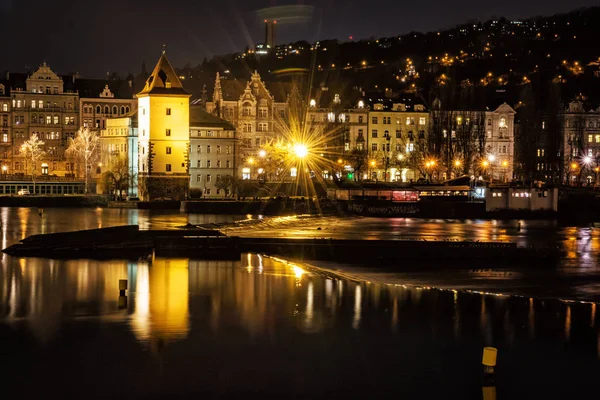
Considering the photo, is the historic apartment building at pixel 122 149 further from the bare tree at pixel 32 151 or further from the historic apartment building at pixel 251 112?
the historic apartment building at pixel 251 112

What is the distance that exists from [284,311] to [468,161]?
8262 cm

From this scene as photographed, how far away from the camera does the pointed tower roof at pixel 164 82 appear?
9256cm

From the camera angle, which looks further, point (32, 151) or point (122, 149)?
point (32, 151)

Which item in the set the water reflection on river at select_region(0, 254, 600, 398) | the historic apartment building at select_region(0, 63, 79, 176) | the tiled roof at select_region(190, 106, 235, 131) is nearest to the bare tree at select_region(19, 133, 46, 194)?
the historic apartment building at select_region(0, 63, 79, 176)

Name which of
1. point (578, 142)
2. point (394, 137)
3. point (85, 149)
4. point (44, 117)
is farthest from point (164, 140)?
point (578, 142)

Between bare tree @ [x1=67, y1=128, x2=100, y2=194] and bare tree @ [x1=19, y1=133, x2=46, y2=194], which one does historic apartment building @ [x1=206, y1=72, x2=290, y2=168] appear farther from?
bare tree @ [x1=19, y1=133, x2=46, y2=194]

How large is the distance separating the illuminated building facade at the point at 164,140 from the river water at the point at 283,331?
47223 mm

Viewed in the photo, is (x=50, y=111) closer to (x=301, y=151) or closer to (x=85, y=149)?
(x=85, y=149)

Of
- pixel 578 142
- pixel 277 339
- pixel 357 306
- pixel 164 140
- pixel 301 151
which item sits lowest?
pixel 277 339

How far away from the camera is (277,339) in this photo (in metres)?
25.8

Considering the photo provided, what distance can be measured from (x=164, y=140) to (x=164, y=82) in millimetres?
5982

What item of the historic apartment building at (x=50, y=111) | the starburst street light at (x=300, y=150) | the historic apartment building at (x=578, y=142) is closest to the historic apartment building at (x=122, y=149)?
the historic apartment building at (x=50, y=111)

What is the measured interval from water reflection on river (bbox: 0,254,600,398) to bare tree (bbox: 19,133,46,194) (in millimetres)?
76594

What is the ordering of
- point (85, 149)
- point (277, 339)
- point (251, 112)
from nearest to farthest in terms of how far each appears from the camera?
point (277, 339) → point (85, 149) → point (251, 112)
